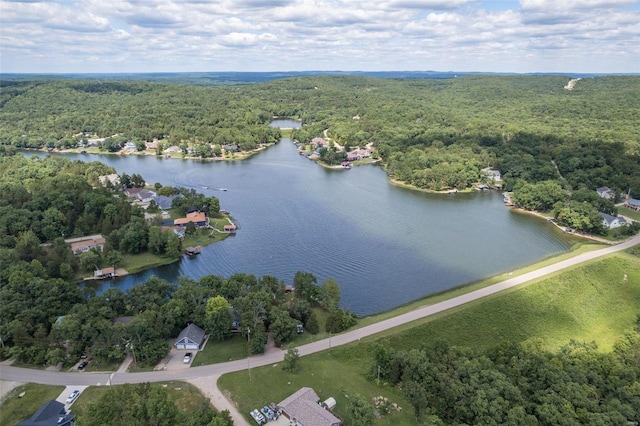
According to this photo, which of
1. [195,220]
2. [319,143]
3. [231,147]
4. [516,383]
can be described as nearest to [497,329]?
[516,383]

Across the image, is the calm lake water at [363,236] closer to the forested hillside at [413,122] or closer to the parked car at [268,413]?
the forested hillside at [413,122]

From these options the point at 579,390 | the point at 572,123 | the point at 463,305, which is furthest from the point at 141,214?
the point at 572,123

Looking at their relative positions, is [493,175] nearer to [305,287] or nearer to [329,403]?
[305,287]

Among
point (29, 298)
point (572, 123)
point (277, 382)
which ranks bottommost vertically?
point (277, 382)

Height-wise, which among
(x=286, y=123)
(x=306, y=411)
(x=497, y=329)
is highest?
(x=286, y=123)

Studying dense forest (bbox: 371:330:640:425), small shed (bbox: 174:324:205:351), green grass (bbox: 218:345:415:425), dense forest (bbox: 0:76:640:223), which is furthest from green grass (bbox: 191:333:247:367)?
dense forest (bbox: 0:76:640:223)

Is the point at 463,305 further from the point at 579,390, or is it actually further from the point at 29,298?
the point at 29,298

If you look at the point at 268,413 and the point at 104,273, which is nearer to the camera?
the point at 268,413
